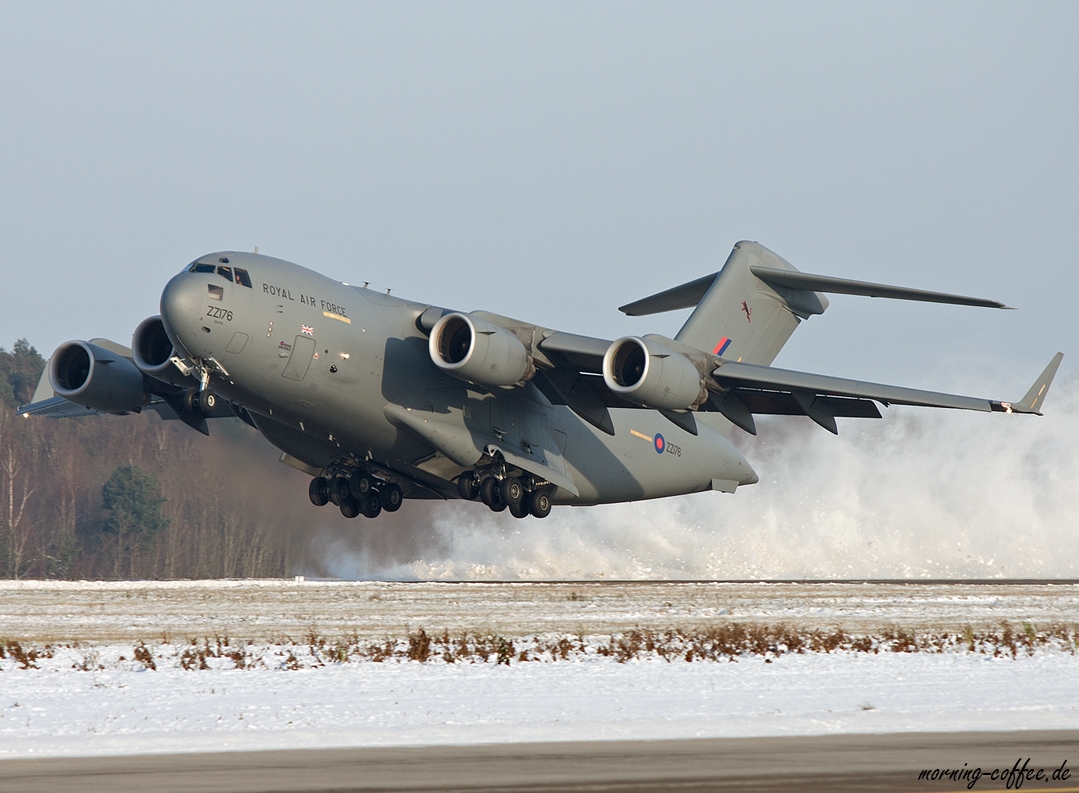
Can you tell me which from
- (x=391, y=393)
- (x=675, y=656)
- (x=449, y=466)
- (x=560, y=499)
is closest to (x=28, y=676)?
(x=675, y=656)

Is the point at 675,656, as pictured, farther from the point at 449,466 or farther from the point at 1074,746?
the point at 449,466

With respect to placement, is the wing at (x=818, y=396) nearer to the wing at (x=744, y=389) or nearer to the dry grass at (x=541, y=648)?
the wing at (x=744, y=389)

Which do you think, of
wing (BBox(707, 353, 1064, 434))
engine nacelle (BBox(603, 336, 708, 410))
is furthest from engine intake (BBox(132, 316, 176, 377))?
wing (BBox(707, 353, 1064, 434))

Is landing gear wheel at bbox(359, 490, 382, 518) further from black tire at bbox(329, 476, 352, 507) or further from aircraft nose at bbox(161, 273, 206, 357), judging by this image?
aircraft nose at bbox(161, 273, 206, 357)

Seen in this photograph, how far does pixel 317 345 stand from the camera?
1761cm

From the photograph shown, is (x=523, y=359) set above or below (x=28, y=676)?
above

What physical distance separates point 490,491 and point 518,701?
38.4 feet

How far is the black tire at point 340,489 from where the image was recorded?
70.4 feet

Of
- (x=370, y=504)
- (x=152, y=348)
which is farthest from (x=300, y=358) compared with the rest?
(x=370, y=504)

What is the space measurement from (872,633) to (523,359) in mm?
7111

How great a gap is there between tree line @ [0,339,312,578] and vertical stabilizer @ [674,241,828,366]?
37.1 ft

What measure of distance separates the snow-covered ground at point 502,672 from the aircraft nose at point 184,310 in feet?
12.1

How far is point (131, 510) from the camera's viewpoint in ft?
121

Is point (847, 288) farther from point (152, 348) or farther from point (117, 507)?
point (117, 507)
